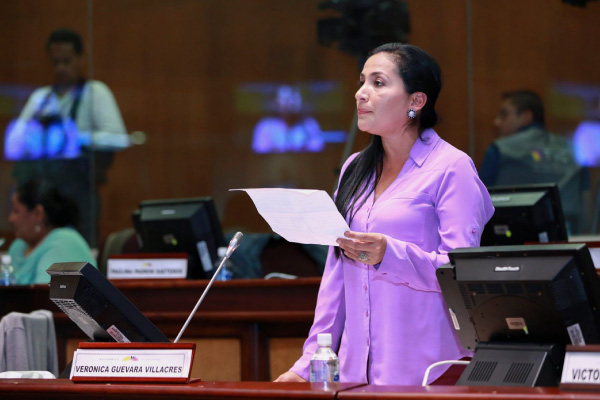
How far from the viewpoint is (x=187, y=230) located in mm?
3652

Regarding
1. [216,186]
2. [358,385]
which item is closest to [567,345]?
[358,385]

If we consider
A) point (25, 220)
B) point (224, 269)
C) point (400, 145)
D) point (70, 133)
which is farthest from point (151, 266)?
point (70, 133)

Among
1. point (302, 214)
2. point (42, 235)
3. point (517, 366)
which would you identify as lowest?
point (42, 235)

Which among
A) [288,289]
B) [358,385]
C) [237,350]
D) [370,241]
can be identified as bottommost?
[237,350]

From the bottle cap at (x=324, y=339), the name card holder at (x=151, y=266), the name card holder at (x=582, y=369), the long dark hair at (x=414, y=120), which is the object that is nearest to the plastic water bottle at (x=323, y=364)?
the bottle cap at (x=324, y=339)

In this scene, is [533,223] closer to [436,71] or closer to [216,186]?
[436,71]

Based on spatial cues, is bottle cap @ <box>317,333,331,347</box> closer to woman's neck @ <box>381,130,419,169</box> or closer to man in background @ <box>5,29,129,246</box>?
woman's neck @ <box>381,130,419,169</box>

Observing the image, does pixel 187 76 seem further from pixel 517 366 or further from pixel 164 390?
pixel 517 366

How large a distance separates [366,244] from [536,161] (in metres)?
3.80

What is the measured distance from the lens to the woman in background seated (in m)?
4.00

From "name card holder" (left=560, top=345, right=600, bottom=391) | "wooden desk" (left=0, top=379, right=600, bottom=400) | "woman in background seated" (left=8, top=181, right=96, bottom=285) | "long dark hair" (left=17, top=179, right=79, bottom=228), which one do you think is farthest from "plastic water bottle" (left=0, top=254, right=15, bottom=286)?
"name card holder" (left=560, top=345, right=600, bottom=391)

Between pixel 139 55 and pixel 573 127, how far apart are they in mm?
3000

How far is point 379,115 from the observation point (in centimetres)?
206

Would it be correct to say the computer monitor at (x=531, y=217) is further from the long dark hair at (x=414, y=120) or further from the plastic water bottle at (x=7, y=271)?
the plastic water bottle at (x=7, y=271)
